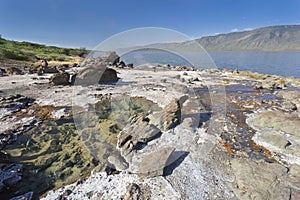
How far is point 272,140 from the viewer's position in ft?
21.5

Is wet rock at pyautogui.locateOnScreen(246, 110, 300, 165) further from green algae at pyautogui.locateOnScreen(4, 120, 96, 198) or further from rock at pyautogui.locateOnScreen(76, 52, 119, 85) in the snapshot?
rock at pyautogui.locateOnScreen(76, 52, 119, 85)

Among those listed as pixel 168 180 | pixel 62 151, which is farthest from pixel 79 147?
pixel 168 180

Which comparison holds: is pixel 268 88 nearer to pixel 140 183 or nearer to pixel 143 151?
pixel 143 151

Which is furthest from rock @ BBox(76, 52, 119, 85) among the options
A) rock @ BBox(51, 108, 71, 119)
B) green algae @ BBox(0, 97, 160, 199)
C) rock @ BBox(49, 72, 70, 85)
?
rock @ BBox(51, 108, 71, 119)

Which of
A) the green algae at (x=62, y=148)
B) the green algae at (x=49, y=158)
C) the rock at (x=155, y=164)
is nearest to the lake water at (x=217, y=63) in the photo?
the green algae at (x=62, y=148)

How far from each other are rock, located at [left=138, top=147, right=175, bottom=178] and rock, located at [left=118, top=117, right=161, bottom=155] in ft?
3.12

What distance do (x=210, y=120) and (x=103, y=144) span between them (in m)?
5.37

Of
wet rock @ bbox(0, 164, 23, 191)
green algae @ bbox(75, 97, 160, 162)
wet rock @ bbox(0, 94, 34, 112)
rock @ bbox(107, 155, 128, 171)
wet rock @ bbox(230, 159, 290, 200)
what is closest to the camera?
A: wet rock @ bbox(230, 159, 290, 200)

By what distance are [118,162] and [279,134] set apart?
21.7ft

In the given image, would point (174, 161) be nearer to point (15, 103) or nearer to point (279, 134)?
point (279, 134)

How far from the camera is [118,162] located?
5.27 meters

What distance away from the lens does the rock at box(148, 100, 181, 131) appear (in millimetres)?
7484

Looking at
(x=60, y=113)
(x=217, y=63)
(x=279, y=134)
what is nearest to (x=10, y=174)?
(x=60, y=113)

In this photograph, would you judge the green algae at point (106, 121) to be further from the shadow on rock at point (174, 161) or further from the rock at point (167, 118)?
the shadow on rock at point (174, 161)
